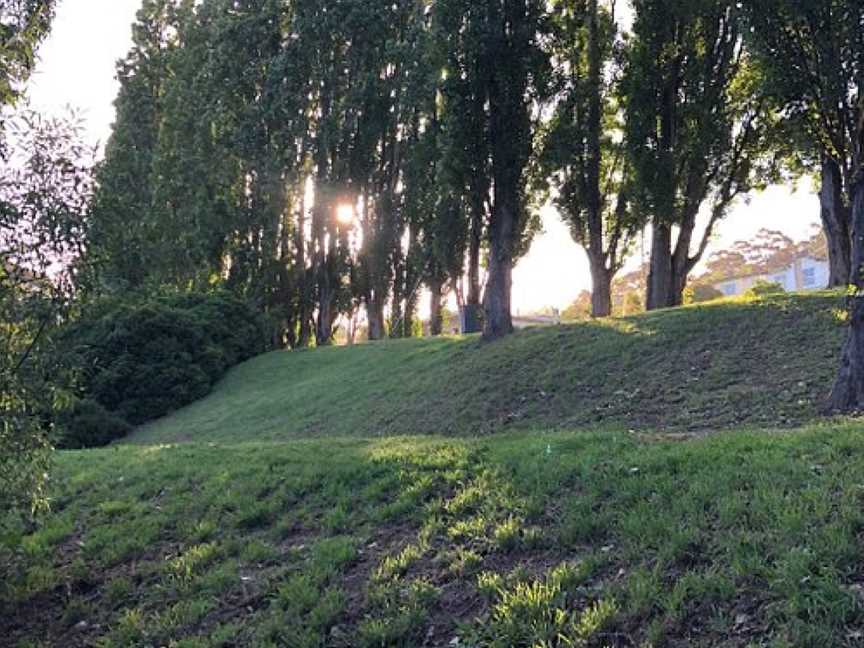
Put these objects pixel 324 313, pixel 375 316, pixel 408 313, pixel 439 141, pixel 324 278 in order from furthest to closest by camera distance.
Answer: pixel 408 313 → pixel 375 316 → pixel 324 313 → pixel 324 278 → pixel 439 141

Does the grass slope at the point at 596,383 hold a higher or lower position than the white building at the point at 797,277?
lower

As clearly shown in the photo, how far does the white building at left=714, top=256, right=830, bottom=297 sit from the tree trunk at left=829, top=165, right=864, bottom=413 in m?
47.8

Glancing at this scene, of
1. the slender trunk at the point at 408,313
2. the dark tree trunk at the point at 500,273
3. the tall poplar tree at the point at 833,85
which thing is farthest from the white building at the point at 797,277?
the tall poplar tree at the point at 833,85

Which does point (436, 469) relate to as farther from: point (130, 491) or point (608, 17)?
point (608, 17)

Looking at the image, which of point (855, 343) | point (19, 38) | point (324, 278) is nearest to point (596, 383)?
point (855, 343)

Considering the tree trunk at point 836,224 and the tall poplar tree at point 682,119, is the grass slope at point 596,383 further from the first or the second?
the tall poplar tree at point 682,119

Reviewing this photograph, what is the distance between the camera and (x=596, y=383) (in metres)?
13.1

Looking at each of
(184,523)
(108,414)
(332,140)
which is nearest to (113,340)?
(108,414)

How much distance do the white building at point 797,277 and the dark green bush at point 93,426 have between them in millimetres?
44406

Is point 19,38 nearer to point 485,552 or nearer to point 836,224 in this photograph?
point 485,552

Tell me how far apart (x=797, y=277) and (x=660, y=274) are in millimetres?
47425

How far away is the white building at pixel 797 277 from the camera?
57.4 m

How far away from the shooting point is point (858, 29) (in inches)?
359

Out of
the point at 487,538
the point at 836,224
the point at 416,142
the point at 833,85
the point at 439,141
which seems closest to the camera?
the point at 487,538
